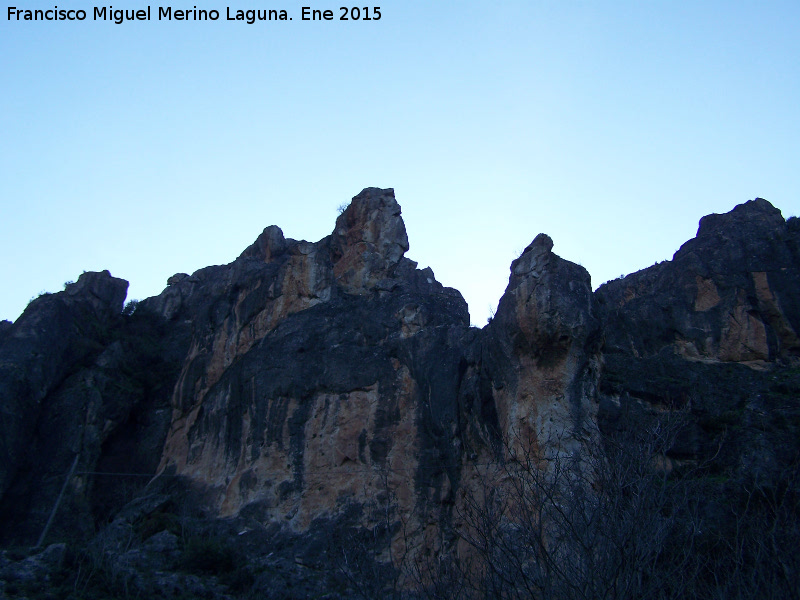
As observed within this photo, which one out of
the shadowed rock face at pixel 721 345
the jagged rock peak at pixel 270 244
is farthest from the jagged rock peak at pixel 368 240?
the shadowed rock face at pixel 721 345

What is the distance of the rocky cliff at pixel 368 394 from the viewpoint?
72.5ft

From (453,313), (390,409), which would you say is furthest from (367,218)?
(390,409)

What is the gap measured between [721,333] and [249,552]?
20.9 metres

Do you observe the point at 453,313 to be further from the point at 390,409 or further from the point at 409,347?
the point at 390,409

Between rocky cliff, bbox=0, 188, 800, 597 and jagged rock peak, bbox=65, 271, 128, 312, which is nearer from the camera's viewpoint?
rocky cliff, bbox=0, 188, 800, 597

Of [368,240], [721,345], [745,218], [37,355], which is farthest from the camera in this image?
[745,218]

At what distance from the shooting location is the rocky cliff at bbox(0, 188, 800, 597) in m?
22.1

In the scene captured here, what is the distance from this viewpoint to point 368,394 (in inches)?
1054

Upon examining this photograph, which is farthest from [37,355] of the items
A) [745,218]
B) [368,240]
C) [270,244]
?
[745,218]

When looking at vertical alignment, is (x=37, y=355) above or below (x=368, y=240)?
below

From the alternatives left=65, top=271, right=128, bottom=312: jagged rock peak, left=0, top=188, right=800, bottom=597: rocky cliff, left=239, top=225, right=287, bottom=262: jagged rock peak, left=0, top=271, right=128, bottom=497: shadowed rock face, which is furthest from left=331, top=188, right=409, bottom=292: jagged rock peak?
left=65, top=271, right=128, bottom=312: jagged rock peak

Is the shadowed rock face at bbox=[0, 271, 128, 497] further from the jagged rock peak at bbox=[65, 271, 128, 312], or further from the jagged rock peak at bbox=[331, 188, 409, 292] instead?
the jagged rock peak at bbox=[331, 188, 409, 292]

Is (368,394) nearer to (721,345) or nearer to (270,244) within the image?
(721,345)

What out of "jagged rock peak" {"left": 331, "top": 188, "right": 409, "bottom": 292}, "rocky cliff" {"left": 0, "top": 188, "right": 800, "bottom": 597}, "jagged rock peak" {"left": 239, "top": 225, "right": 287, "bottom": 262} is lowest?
"rocky cliff" {"left": 0, "top": 188, "right": 800, "bottom": 597}
